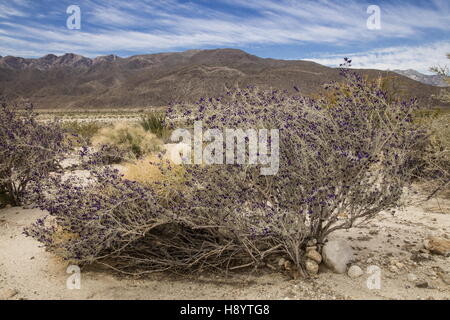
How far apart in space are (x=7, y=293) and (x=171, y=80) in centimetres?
6261

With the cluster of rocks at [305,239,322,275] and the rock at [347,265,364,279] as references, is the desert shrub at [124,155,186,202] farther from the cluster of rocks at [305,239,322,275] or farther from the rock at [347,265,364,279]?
the rock at [347,265,364,279]

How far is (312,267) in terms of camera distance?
3.62 m

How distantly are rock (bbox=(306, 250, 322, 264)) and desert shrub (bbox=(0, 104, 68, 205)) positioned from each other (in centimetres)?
404

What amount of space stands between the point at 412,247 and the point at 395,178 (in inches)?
42.8

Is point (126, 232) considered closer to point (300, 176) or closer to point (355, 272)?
point (300, 176)

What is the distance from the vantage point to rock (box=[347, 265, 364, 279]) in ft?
11.7

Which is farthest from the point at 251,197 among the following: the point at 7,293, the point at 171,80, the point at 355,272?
the point at 171,80

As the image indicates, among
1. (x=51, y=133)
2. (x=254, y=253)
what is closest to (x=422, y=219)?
(x=254, y=253)

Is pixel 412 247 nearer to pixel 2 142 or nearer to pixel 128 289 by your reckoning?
pixel 128 289

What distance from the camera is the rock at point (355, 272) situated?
3572mm

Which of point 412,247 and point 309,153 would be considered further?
point 412,247

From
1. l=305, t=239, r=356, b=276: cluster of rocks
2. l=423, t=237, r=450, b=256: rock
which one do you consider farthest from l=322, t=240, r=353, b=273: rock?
l=423, t=237, r=450, b=256: rock

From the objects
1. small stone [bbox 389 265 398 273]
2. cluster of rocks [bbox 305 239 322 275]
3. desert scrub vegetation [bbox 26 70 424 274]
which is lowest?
small stone [bbox 389 265 398 273]
